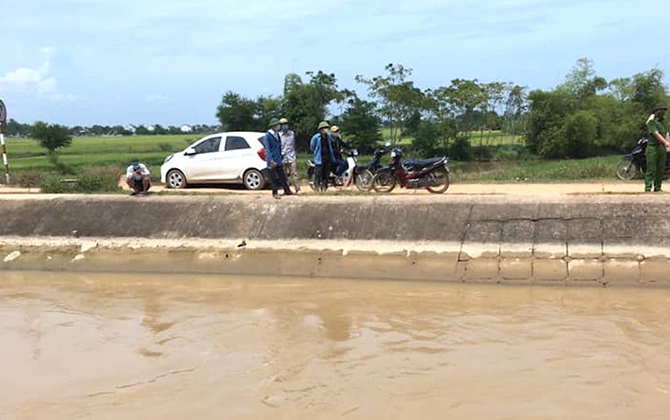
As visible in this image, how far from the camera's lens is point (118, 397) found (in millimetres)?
4867

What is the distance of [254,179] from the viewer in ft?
46.0

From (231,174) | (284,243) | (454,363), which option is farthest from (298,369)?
(231,174)

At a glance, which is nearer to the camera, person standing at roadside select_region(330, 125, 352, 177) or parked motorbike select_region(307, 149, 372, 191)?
person standing at roadside select_region(330, 125, 352, 177)

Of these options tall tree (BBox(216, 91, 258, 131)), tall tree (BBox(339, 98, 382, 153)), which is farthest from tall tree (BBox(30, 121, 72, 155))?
tall tree (BBox(339, 98, 382, 153))

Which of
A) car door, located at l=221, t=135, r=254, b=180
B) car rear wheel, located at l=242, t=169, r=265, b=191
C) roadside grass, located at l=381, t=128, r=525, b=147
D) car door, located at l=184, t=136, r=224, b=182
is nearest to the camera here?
car rear wheel, located at l=242, t=169, r=265, b=191

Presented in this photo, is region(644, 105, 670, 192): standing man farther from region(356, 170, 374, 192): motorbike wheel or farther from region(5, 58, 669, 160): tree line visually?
region(5, 58, 669, 160): tree line

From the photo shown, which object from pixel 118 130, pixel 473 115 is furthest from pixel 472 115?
pixel 118 130

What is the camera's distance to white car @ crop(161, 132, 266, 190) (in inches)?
550

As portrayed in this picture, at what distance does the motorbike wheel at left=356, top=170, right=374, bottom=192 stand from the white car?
7.10 ft

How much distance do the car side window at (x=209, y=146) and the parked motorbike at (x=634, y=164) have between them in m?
9.46

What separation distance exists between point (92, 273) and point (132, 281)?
1.01m

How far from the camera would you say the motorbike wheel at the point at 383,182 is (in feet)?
41.7

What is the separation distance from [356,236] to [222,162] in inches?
236

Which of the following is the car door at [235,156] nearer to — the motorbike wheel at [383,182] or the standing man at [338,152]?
the standing man at [338,152]
